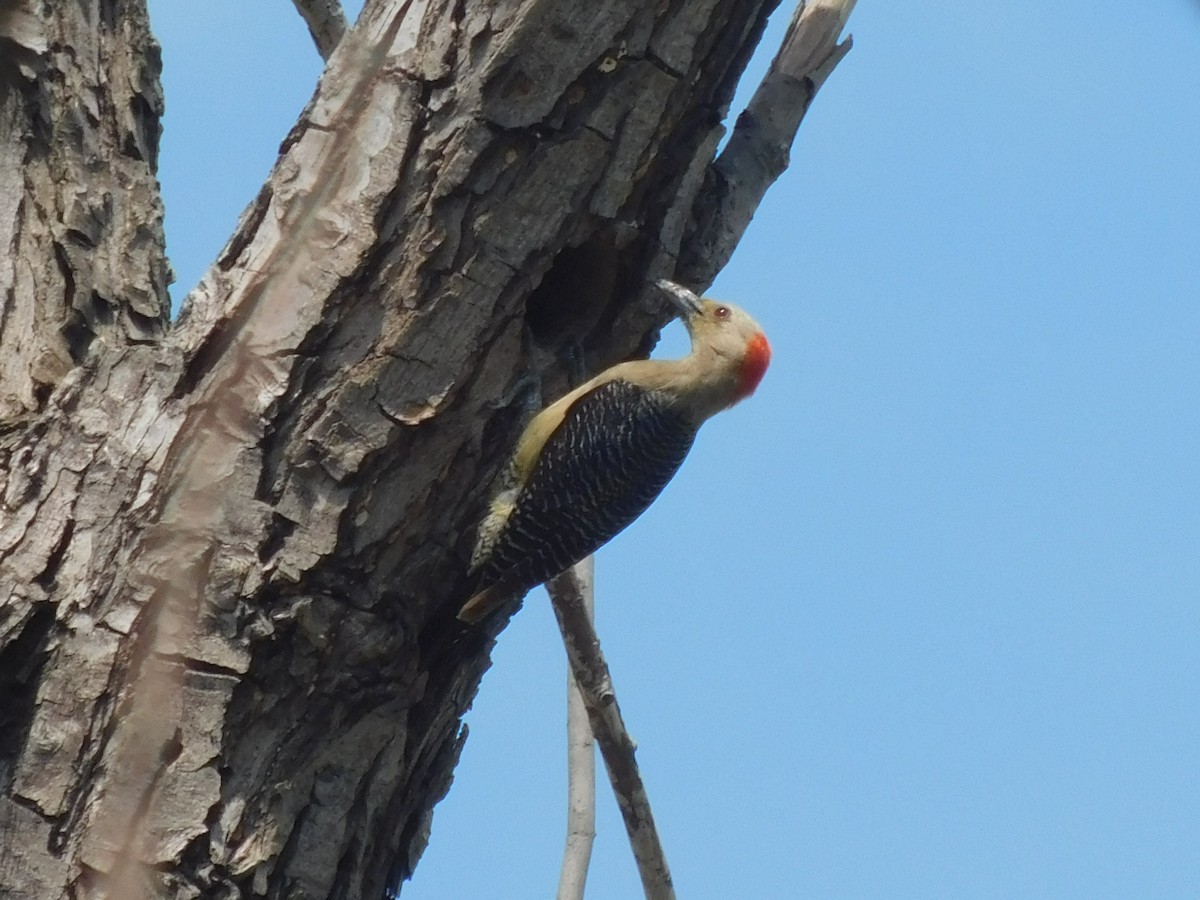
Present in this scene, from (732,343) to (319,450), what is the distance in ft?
11.2

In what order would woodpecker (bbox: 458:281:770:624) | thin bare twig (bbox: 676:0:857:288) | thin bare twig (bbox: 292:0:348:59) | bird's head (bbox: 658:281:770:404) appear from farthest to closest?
bird's head (bbox: 658:281:770:404) → thin bare twig (bbox: 292:0:348:59) → woodpecker (bbox: 458:281:770:624) → thin bare twig (bbox: 676:0:857:288)

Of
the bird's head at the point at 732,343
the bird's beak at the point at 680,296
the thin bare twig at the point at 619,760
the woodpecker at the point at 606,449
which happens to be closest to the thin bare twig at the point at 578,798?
the thin bare twig at the point at 619,760

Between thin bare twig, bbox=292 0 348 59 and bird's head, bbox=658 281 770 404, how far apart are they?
2.24 metres

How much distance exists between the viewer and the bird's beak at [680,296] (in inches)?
189

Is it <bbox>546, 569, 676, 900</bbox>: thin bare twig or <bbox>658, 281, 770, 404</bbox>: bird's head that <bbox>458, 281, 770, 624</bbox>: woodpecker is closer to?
<bbox>658, 281, 770, 404</bbox>: bird's head

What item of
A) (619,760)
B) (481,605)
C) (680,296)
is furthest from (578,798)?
(680,296)

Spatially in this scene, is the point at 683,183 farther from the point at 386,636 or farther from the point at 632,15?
the point at 386,636

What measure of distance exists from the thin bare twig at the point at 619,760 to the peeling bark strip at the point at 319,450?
0.39 meters

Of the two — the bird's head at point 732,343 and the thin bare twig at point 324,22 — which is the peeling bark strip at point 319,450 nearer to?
the thin bare twig at point 324,22

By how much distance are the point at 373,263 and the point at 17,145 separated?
1.45 metres

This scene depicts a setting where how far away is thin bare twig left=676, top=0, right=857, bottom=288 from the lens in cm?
491

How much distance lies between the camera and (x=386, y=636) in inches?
159

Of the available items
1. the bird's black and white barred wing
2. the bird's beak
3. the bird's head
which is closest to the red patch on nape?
the bird's head

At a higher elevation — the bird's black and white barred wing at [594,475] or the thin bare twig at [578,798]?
the bird's black and white barred wing at [594,475]
